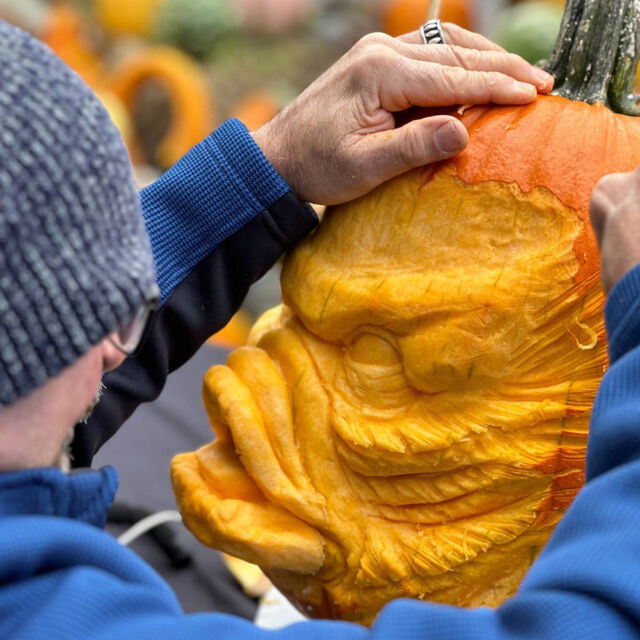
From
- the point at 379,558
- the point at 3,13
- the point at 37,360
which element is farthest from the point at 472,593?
the point at 3,13

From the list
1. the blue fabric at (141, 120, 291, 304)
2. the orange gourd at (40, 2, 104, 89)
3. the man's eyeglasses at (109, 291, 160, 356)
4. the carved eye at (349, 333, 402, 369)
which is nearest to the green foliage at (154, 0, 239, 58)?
the orange gourd at (40, 2, 104, 89)

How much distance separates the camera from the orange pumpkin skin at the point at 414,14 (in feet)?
13.4

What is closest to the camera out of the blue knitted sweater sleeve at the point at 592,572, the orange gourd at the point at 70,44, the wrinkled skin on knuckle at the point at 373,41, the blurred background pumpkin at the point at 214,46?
the blue knitted sweater sleeve at the point at 592,572

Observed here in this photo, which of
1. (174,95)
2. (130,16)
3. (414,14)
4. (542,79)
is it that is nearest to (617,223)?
(542,79)

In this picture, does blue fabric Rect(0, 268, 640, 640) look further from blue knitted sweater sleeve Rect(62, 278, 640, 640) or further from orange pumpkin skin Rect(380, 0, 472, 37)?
orange pumpkin skin Rect(380, 0, 472, 37)

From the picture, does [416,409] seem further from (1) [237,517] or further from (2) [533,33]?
(2) [533,33]

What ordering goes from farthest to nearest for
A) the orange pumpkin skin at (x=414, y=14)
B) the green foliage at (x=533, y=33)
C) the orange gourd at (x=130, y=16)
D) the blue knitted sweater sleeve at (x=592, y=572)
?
the orange gourd at (x=130, y=16) → the orange pumpkin skin at (x=414, y=14) → the green foliage at (x=533, y=33) → the blue knitted sweater sleeve at (x=592, y=572)

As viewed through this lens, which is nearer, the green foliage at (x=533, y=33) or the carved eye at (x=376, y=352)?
the carved eye at (x=376, y=352)

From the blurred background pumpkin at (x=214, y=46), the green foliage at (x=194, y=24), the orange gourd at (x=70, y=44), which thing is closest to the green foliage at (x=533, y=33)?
the blurred background pumpkin at (x=214, y=46)

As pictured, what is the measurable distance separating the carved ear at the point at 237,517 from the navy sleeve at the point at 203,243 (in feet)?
0.46

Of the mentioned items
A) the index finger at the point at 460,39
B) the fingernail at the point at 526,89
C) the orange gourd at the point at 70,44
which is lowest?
the orange gourd at the point at 70,44

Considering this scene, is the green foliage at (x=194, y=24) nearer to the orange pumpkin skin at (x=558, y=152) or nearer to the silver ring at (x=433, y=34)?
the silver ring at (x=433, y=34)

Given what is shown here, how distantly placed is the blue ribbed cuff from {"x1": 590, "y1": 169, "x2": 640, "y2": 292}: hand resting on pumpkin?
20 millimetres

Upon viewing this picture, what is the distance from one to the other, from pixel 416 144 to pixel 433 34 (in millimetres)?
225
